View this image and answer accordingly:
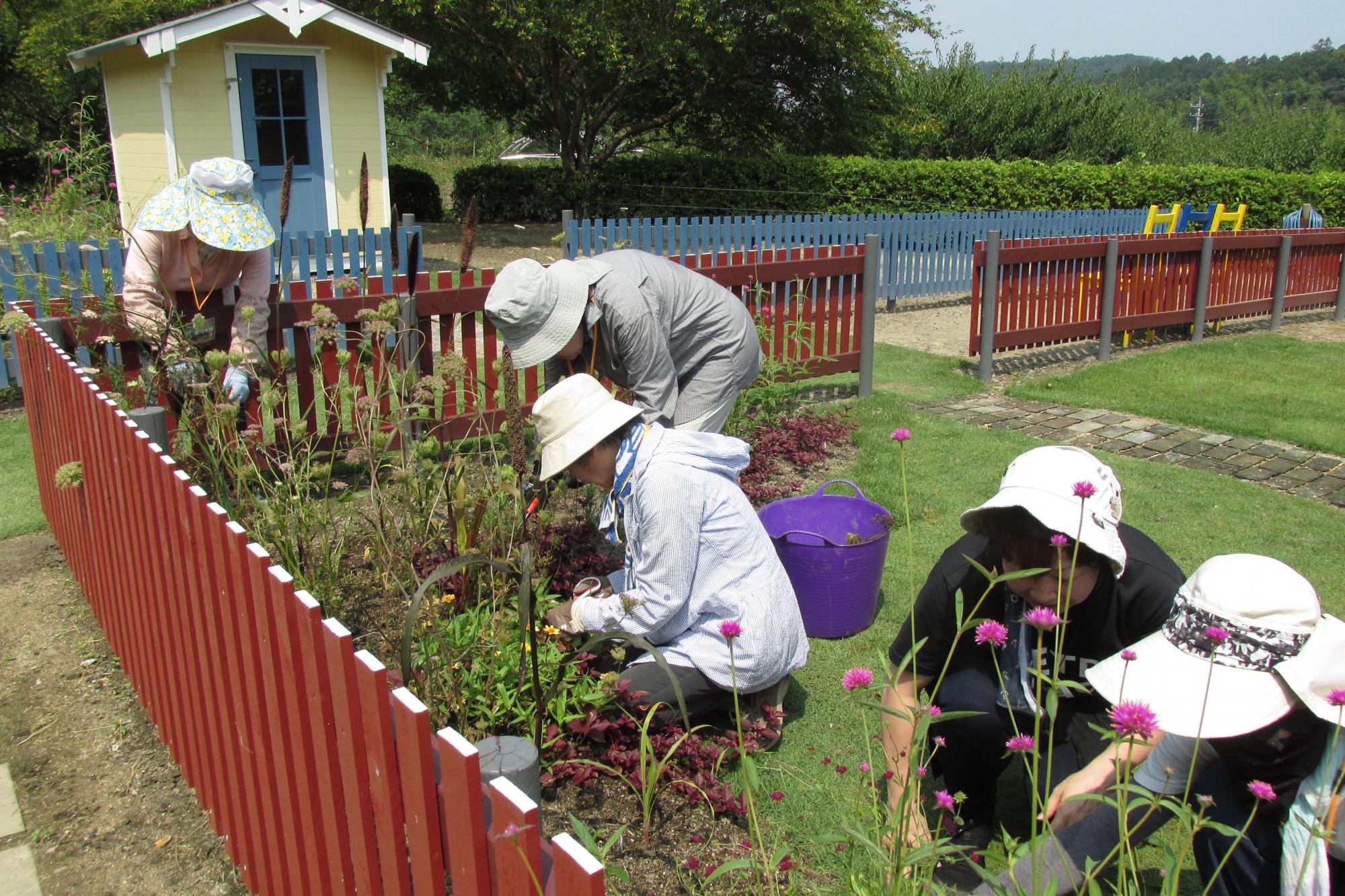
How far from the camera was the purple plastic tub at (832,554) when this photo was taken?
3.78m

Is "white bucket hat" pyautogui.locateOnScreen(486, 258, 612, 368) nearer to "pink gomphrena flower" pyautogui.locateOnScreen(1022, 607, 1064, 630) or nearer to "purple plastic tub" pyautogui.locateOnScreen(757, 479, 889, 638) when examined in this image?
"purple plastic tub" pyautogui.locateOnScreen(757, 479, 889, 638)

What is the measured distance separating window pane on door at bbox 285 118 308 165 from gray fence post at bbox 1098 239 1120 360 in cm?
1027

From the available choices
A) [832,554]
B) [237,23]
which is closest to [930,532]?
[832,554]

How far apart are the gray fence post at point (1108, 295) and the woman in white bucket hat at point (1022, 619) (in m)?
7.82

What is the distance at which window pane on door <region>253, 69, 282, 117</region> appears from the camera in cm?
1367

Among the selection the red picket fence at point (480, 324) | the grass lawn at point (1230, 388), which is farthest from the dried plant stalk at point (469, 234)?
the grass lawn at point (1230, 388)

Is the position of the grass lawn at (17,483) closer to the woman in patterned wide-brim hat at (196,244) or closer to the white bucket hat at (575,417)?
the woman in patterned wide-brim hat at (196,244)

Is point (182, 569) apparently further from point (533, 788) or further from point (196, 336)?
point (196, 336)

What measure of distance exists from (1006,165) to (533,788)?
22351 millimetres

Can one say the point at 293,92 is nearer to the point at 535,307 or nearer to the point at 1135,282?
the point at 1135,282

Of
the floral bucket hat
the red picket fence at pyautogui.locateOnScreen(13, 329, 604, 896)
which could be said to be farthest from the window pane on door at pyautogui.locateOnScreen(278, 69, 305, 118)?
the red picket fence at pyautogui.locateOnScreen(13, 329, 604, 896)

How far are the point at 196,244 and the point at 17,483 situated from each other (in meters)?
2.15

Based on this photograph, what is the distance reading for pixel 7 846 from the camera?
2732 millimetres

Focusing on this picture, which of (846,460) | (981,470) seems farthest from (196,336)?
(981,470)
